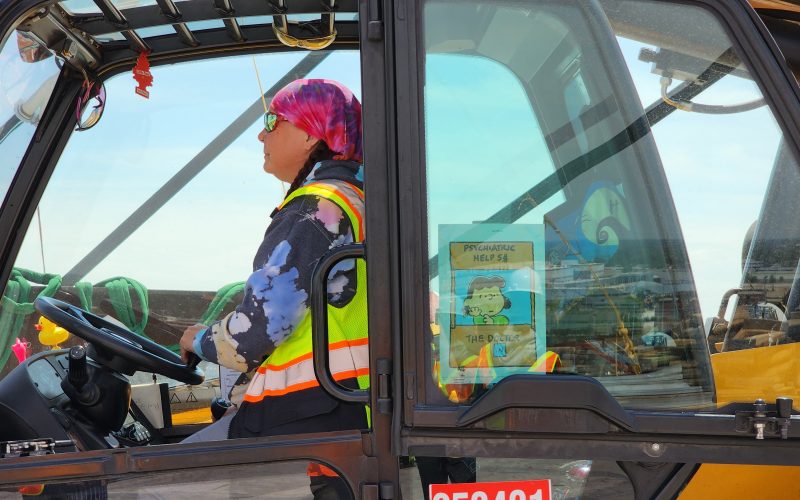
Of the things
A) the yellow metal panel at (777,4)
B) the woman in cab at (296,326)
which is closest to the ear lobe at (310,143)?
the woman in cab at (296,326)

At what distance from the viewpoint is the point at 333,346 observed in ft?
6.03

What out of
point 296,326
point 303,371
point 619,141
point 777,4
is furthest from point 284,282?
point 777,4

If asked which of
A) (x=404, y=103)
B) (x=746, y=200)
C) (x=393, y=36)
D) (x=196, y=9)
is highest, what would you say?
(x=196, y=9)

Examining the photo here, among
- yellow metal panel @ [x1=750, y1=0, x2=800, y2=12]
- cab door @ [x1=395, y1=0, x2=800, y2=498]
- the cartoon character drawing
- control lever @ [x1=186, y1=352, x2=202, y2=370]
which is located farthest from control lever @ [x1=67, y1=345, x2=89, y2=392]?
yellow metal panel @ [x1=750, y1=0, x2=800, y2=12]

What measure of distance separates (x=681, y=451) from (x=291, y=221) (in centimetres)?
89

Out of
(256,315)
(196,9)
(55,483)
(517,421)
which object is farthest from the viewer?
(196,9)

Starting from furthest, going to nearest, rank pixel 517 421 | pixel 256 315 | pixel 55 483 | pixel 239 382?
1. pixel 239 382
2. pixel 256 315
3. pixel 55 483
4. pixel 517 421

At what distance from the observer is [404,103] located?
1471 millimetres

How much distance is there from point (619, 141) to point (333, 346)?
0.71 metres

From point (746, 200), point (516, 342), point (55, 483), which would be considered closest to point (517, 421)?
point (516, 342)

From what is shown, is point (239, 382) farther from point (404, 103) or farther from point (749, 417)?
point (749, 417)

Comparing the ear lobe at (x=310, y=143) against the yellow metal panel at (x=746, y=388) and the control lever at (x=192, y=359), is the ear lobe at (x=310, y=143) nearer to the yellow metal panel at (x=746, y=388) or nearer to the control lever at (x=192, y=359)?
the control lever at (x=192, y=359)

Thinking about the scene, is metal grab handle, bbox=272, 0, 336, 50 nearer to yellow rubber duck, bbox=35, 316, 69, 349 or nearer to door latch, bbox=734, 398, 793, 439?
door latch, bbox=734, 398, 793, 439

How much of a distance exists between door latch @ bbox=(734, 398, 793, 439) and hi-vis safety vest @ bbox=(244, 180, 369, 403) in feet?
2.45
